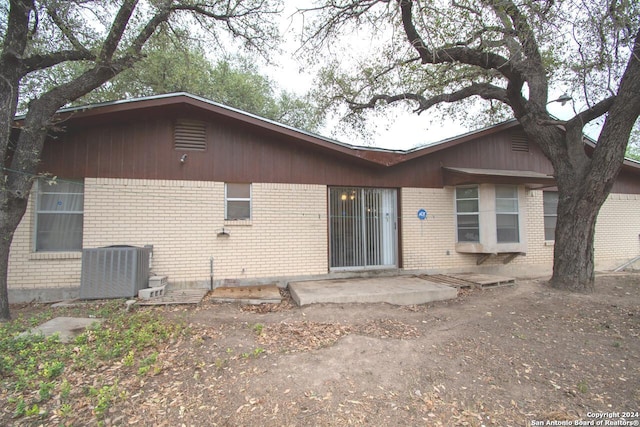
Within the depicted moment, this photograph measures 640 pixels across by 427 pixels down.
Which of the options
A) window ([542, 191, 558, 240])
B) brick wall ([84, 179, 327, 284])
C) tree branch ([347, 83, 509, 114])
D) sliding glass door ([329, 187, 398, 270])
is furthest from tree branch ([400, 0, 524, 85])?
window ([542, 191, 558, 240])

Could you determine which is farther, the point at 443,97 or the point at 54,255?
the point at 443,97

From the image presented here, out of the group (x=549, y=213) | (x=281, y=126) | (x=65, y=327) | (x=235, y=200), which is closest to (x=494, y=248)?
(x=549, y=213)

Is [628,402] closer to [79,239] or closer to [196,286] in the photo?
[196,286]

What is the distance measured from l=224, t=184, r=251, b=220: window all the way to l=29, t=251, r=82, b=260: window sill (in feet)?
9.74

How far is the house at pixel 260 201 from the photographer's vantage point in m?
6.16

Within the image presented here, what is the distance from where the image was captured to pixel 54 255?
19.6 ft

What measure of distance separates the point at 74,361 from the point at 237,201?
4313 millimetres

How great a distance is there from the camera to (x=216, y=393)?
9.44ft

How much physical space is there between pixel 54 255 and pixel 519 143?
479 inches

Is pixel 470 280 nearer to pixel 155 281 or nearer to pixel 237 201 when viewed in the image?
pixel 237 201

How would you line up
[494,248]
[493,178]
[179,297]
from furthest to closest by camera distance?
[494,248] → [493,178] → [179,297]

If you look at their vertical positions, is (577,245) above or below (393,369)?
above

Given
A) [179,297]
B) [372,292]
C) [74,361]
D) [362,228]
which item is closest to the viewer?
[74,361]

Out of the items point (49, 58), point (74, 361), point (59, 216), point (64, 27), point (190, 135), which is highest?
point (64, 27)
